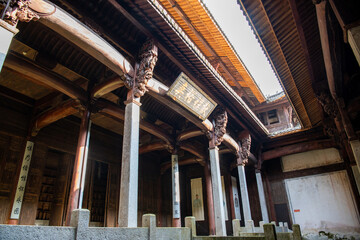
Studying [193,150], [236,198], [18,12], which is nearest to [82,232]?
[18,12]

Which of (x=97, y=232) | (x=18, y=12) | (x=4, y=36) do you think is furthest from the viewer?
(x=18, y=12)

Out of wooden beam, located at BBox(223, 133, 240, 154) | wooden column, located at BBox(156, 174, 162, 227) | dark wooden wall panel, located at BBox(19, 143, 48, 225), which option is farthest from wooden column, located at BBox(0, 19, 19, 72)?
wooden column, located at BBox(156, 174, 162, 227)

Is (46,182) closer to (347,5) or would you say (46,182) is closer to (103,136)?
(103,136)

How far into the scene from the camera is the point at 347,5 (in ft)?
13.4

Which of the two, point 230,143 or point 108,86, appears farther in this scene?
point 230,143

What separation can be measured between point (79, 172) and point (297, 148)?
32.6 feet

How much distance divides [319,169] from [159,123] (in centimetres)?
811

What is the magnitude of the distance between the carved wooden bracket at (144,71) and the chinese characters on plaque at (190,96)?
0.97 metres

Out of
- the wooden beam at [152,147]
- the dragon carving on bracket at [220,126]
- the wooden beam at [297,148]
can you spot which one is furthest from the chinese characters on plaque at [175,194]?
the wooden beam at [297,148]

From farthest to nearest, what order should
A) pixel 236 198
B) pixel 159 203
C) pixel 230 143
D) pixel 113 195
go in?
pixel 236 198
pixel 159 203
pixel 113 195
pixel 230 143

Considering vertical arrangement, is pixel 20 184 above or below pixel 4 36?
below

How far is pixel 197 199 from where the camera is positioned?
12820mm

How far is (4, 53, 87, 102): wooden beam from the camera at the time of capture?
18.5 feet

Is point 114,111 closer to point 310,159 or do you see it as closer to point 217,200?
point 217,200
